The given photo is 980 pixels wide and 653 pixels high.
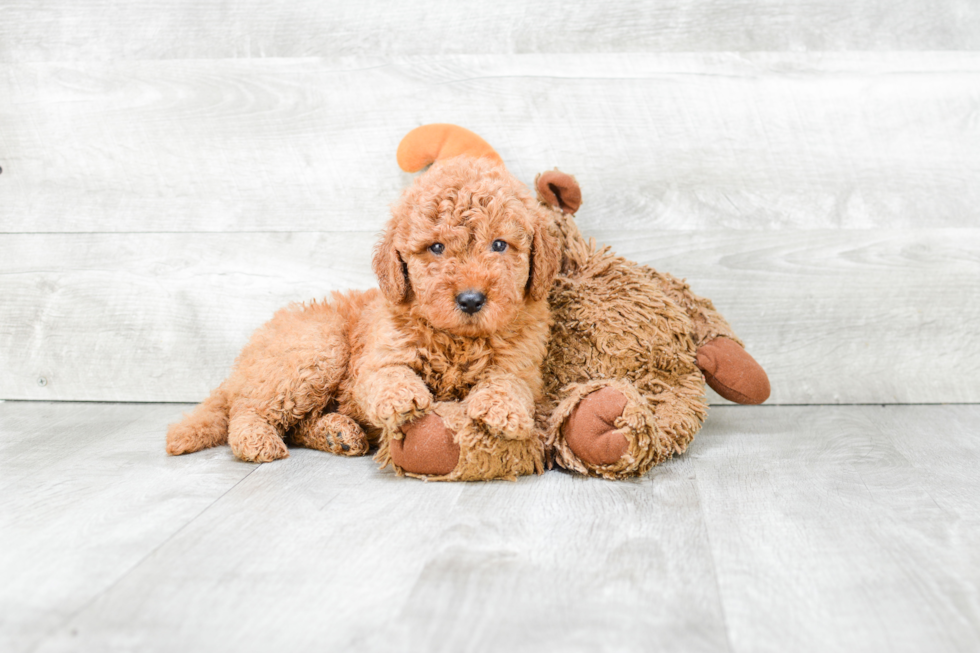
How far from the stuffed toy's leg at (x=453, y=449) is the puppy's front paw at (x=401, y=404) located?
2 cm

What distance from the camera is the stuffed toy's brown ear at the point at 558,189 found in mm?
1637

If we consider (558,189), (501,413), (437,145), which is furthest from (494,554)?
(437,145)

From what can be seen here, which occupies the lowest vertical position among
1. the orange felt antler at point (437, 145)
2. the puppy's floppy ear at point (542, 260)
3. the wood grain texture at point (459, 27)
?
the puppy's floppy ear at point (542, 260)

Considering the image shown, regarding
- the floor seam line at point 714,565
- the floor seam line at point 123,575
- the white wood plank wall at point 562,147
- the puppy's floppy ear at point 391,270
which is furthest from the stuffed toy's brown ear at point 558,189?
the floor seam line at point 123,575

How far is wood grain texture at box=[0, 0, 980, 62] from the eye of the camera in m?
1.86

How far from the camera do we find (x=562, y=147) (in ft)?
6.20

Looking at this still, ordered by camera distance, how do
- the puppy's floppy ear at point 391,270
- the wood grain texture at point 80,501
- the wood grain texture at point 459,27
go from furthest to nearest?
the wood grain texture at point 459,27 → the puppy's floppy ear at point 391,270 → the wood grain texture at point 80,501

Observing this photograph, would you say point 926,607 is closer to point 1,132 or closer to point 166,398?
point 166,398

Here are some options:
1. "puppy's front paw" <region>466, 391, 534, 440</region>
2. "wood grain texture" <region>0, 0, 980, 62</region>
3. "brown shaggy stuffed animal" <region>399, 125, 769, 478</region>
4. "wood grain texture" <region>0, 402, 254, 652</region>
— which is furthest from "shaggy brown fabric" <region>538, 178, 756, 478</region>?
"wood grain texture" <region>0, 402, 254, 652</region>

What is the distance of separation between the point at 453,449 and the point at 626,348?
0.44m

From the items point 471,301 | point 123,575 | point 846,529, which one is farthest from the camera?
point 471,301

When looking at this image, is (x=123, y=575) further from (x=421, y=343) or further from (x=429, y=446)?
(x=421, y=343)

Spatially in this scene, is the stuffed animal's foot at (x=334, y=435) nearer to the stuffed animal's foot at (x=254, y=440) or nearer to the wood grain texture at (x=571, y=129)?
the stuffed animal's foot at (x=254, y=440)

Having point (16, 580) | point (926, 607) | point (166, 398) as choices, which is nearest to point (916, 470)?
point (926, 607)
